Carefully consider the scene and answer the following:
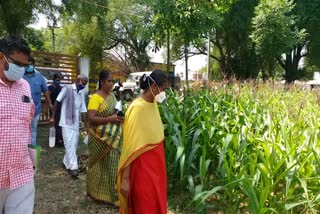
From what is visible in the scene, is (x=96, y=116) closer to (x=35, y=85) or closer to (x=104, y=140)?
(x=104, y=140)

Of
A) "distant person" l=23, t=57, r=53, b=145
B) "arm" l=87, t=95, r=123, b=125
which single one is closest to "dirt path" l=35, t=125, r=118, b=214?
"distant person" l=23, t=57, r=53, b=145

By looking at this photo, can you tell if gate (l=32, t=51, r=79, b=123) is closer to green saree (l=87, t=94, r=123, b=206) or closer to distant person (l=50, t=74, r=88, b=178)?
distant person (l=50, t=74, r=88, b=178)

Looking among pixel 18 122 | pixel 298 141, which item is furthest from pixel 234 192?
pixel 18 122

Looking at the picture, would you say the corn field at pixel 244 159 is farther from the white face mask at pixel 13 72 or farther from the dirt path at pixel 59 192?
the white face mask at pixel 13 72

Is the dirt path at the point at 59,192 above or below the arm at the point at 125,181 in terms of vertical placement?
below

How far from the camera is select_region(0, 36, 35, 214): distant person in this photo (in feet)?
6.83

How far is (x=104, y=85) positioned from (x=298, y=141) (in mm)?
2039

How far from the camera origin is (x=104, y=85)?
12.7 feet

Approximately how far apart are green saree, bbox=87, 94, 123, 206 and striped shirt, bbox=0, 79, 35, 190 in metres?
1.63

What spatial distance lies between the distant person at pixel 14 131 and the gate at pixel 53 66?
288 inches

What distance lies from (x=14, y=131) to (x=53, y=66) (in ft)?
27.9

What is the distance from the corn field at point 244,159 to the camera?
2.85 meters

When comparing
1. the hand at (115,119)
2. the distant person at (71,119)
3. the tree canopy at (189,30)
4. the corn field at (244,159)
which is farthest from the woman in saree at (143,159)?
the tree canopy at (189,30)

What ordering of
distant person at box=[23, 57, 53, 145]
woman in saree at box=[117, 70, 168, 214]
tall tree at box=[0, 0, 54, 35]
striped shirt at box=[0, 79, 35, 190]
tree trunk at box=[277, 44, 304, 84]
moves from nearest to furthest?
striped shirt at box=[0, 79, 35, 190]
woman in saree at box=[117, 70, 168, 214]
distant person at box=[23, 57, 53, 145]
tall tree at box=[0, 0, 54, 35]
tree trunk at box=[277, 44, 304, 84]
